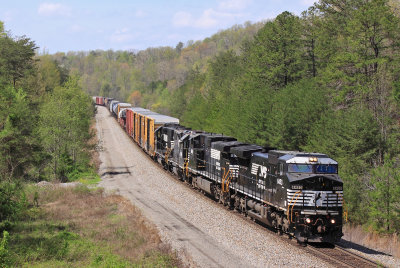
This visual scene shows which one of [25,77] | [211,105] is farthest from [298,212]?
[25,77]

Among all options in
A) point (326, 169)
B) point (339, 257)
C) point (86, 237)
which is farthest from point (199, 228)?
point (339, 257)

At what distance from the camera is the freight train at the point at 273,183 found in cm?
1673

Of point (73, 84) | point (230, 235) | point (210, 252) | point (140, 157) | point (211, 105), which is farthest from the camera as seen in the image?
point (211, 105)

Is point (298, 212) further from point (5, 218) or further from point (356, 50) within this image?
point (356, 50)

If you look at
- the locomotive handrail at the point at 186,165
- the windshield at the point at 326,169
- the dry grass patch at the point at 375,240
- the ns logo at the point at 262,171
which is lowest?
the dry grass patch at the point at 375,240

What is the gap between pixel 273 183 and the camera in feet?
61.0

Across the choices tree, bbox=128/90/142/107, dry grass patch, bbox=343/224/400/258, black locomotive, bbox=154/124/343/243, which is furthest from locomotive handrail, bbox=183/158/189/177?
tree, bbox=128/90/142/107

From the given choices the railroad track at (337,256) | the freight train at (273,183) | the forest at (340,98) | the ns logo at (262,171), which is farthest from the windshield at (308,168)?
the forest at (340,98)

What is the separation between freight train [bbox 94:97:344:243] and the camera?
54.9 feet

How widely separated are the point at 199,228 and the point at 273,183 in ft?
14.0

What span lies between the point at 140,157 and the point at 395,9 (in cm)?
3036

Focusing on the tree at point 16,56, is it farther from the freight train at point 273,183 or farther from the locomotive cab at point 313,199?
the locomotive cab at point 313,199

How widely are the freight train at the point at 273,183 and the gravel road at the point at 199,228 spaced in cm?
81

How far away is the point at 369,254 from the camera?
1650 centimetres
